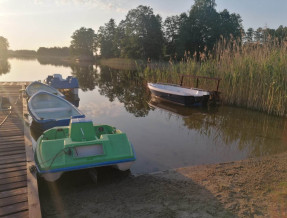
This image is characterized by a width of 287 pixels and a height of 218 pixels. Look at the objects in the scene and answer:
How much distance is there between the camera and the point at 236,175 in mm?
4285

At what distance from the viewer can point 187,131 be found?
294 inches

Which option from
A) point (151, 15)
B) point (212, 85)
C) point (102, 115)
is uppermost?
point (151, 15)

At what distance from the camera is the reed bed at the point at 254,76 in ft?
27.9

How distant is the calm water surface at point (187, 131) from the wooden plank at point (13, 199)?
213cm

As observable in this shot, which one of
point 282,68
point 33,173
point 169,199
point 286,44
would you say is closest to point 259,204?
point 169,199

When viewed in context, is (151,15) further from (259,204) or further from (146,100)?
(259,204)

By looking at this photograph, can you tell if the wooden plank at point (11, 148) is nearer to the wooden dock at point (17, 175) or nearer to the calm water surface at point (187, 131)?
the wooden dock at point (17, 175)

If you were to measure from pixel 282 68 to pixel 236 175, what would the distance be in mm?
5843

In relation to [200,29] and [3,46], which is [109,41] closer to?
[200,29]

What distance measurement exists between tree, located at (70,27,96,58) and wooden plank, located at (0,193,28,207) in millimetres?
73539

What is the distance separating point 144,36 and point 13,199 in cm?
4414

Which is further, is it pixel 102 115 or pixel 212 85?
pixel 212 85

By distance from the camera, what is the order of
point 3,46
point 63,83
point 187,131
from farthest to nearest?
point 3,46 → point 63,83 → point 187,131

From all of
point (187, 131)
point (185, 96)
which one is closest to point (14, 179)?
point (187, 131)
